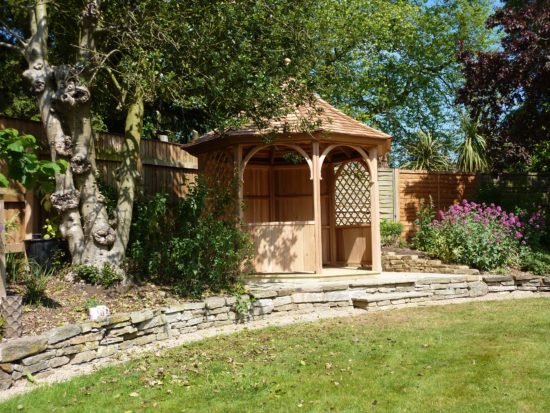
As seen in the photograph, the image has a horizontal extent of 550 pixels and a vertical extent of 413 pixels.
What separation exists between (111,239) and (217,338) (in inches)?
83.8

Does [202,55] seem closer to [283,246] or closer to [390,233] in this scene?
[283,246]

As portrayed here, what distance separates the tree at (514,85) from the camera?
12.1 metres

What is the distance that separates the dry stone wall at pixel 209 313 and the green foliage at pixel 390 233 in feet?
10.2

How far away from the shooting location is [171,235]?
27.8ft

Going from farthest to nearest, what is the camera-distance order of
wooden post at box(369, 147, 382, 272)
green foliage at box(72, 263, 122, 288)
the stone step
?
1. wooden post at box(369, 147, 382, 272)
2. the stone step
3. green foliage at box(72, 263, 122, 288)

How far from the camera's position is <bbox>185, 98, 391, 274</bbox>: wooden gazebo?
9922 millimetres

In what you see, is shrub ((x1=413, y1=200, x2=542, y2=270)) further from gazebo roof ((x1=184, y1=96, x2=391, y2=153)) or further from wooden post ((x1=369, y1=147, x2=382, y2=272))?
gazebo roof ((x1=184, y1=96, x2=391, y2=153))

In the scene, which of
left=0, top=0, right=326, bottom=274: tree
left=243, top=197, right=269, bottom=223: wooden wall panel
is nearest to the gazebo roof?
left=0, top=0, right=326, bottom=274: tree

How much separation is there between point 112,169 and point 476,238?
6.91 meters

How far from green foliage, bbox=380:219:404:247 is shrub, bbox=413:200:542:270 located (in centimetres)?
120

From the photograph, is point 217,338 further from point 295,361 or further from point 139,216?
point 139,216

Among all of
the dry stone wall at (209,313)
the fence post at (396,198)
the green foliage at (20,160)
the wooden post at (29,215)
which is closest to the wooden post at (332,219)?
the fence post at (396,198)

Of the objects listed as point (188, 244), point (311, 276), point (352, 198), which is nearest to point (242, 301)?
point (188, 244)

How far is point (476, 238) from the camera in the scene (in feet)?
36.1
